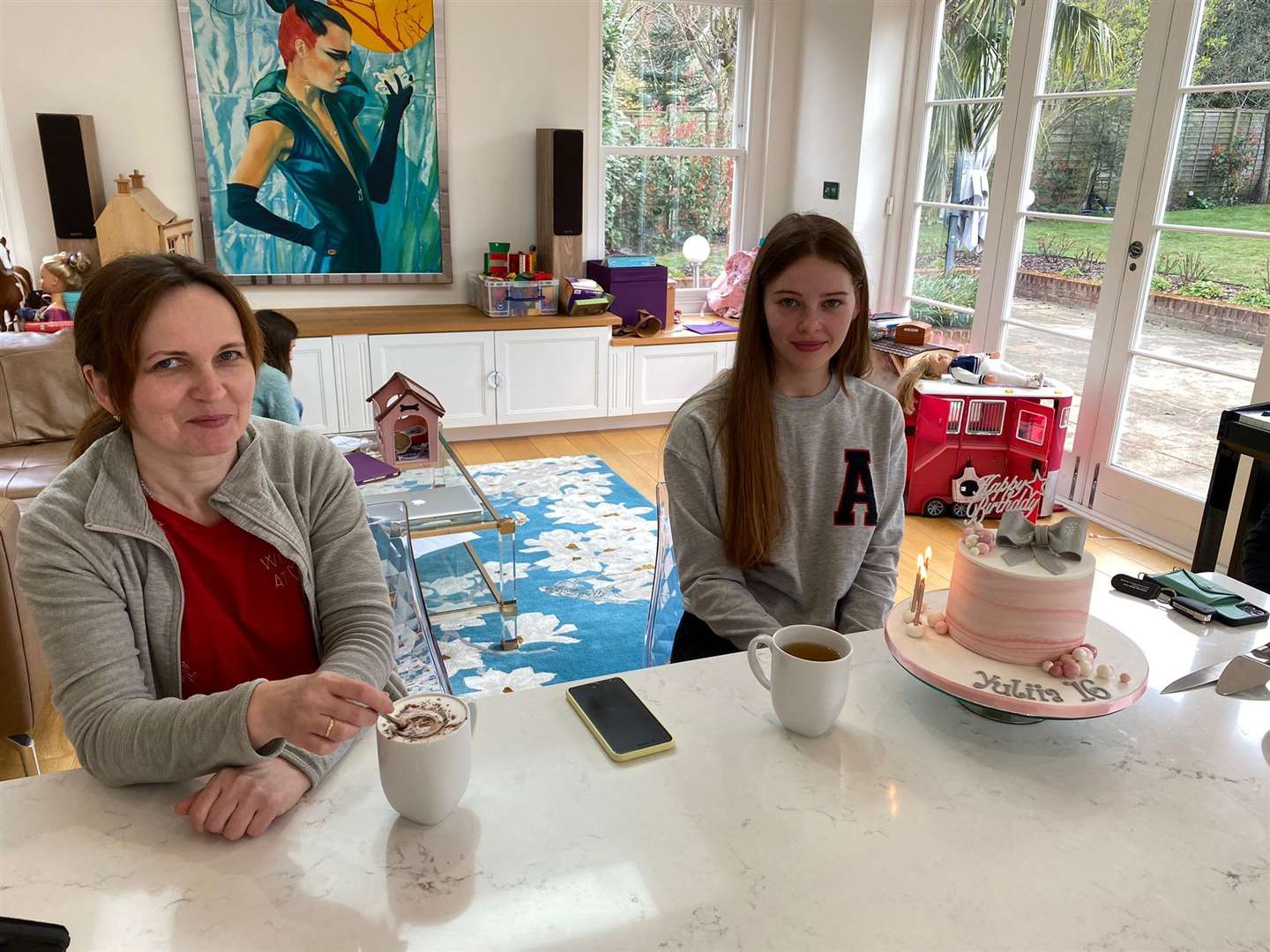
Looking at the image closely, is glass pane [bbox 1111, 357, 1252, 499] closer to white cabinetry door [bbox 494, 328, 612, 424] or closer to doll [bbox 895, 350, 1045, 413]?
doll [bbox 895, 350, 1045, 413]

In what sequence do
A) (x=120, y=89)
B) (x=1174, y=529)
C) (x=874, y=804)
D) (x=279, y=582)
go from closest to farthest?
(x=874, y=804)
(x=279, y=582)
(x=1174, y=529)
(x=120, y=89)

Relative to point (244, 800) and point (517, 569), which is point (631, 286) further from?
point (244, 800)

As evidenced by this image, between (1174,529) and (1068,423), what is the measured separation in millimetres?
573

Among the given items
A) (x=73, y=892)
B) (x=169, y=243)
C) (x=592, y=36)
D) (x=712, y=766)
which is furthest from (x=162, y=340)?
→ (x=592, y=36)

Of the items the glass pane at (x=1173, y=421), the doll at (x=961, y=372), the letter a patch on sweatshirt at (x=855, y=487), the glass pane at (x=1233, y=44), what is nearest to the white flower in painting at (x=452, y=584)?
the letter a patch on sweatshirt at (x=855, y=487)

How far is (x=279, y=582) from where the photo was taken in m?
1.13

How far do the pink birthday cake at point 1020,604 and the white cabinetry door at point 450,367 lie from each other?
11.3 ft

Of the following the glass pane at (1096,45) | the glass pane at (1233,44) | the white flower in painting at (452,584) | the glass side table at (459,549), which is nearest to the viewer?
the glass side table at (459,549)

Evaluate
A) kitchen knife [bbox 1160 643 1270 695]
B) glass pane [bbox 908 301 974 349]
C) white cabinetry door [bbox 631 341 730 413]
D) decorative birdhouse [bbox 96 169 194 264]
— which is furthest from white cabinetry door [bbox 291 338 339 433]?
kitchen knife [bbox 1160 643 1270 695]

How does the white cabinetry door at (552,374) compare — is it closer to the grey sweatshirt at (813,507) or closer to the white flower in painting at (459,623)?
the white flower in painting at (459,623)

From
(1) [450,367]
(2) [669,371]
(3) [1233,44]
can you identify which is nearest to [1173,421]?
(3) [1233,44]

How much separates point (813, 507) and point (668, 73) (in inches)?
154

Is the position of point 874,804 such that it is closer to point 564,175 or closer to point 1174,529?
point 1174,529

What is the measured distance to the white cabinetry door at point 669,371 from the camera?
15.2 feet
